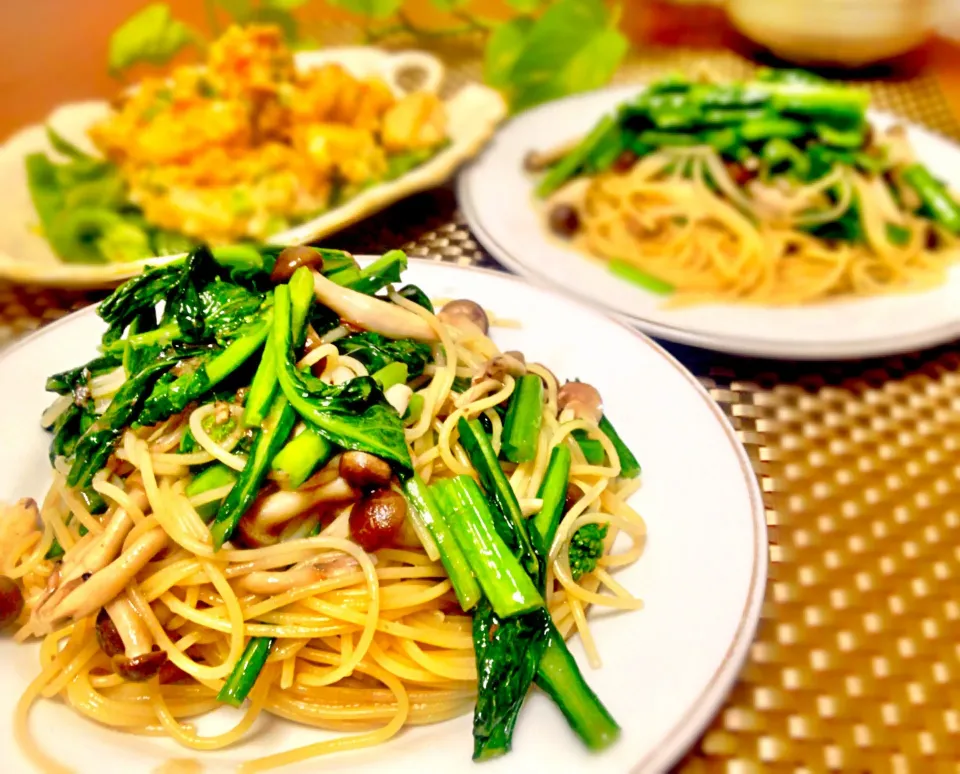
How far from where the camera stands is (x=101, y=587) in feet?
5.16

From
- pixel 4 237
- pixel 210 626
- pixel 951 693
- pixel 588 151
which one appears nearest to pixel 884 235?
pixel 588 151

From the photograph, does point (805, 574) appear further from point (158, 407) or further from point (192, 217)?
point (192, 217)

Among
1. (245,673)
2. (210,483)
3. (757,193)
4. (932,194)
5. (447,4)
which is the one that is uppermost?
(447,4)

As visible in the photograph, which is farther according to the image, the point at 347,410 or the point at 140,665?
the point at 347,410

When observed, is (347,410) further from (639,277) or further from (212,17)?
(212,17)

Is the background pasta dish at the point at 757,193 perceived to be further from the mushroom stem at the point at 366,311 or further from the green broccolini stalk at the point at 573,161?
the mushroom stem at the point at 366,311

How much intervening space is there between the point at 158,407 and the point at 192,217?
1618 millimetres

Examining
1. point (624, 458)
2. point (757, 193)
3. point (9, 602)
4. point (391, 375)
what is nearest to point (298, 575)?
point (391, 375)

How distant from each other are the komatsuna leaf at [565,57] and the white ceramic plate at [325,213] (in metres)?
0.61

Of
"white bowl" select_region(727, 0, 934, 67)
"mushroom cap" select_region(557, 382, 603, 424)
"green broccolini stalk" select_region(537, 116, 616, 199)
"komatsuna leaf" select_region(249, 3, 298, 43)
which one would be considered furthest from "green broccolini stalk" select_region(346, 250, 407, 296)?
"white bowl" select_region(727, 0, 934, 67)

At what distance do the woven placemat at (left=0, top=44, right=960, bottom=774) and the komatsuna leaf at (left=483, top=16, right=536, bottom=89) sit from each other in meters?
1.93

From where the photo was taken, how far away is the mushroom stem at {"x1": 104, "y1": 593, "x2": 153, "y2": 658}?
5.17ft

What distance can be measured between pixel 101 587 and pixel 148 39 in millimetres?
3815

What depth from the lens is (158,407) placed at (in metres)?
1.76
